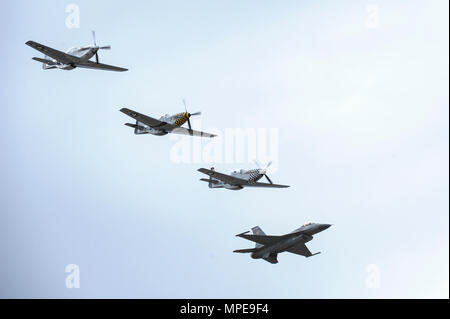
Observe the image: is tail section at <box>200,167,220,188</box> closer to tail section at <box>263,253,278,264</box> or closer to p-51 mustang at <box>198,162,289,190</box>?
p-51 mustang at <box>198,162,289,190</box>

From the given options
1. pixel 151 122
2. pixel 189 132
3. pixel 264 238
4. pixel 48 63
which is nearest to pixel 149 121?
pixel 151 122

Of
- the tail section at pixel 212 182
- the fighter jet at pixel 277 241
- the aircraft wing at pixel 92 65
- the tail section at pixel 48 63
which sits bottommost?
the fighter jet at pixel 277 241

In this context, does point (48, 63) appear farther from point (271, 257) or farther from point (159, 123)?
point (271, 257)

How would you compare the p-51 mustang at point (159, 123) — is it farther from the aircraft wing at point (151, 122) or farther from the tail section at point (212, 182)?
the tail section at point (212, 182)

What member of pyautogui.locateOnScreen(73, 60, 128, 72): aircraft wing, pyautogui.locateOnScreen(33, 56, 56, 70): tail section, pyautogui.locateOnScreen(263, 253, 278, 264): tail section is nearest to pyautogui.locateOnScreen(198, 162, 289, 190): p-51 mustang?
pyautogui.locateOnScreen(263, 253, 278, 264): tail section

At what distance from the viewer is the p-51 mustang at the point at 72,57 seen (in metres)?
128

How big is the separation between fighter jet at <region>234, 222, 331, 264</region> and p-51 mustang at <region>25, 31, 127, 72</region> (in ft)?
130

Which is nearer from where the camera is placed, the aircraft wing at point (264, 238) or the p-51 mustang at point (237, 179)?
the p-51 mustang at point (237, 179)

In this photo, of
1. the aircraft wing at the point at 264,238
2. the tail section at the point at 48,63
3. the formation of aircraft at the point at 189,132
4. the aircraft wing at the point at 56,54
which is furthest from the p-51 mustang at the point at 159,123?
the aircraft wing at the point at 264,238

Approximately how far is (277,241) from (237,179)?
49.9 ft

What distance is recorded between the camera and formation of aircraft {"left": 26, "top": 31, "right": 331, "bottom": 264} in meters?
129
